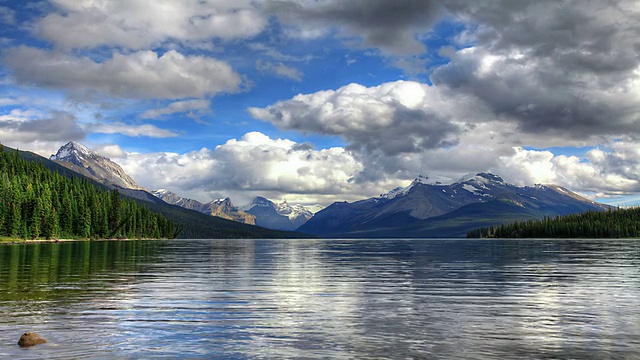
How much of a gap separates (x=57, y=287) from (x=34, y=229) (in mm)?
161392

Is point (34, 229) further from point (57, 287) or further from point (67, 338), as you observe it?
point (67, 338)

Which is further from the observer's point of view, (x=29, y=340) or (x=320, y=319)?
(x=320, y=319)

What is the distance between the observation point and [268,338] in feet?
67.2

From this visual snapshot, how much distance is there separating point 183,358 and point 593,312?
22603 mm

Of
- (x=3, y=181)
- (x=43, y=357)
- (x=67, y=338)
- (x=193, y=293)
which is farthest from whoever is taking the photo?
(x=3, y=181)

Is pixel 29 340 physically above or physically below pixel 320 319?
above

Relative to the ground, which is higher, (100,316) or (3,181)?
(3,181)

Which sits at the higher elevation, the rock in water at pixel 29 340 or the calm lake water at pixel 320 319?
the rock in water at pixel 29 340

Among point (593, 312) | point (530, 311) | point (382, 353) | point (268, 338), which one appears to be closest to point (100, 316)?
point (268, 338)

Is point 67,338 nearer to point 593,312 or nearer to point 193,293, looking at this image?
point 193,293

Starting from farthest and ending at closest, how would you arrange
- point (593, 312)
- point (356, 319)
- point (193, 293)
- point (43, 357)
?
point (193, 293)
point (593, 312)
point (356, 319)
point (43, 357)

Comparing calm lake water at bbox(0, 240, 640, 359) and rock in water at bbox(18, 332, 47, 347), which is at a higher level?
rock in water at bbox(18, 332, 47, 347)

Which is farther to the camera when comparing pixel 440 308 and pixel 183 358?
pixel 440 308

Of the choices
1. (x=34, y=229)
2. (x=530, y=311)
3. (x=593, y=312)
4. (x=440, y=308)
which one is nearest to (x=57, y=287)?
(x=440, y=308)
